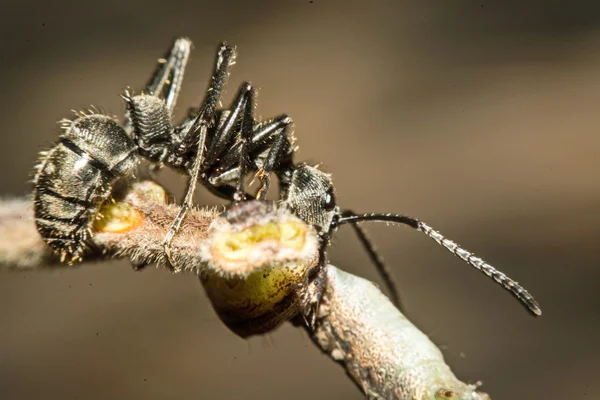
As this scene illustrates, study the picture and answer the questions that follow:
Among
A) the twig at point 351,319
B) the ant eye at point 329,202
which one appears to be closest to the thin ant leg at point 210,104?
the ant eye at point 329,202

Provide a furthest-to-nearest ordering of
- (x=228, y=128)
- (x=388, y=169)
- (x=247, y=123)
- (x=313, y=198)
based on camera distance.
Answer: (x=388, y=169) < (x=228, y=128) < (x=247, y=123) < (x=313, y=198)

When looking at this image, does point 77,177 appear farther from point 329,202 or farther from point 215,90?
point 329,202

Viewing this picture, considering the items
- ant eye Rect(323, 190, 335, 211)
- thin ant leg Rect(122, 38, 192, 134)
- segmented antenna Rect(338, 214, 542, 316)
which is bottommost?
ant eye Rect(323, 190, 335, 211)

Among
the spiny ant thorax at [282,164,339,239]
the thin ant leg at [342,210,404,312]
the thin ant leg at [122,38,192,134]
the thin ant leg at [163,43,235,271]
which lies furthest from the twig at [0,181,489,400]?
the thin ant leg at [122,38,192,134]

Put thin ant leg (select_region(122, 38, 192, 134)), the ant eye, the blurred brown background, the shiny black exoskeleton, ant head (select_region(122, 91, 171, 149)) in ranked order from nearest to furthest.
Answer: the shiny black exoskeleton
the ant eye
ant head (select_region(122, 91, 171, 149))
thin ant leg (select_region(122, 38, 192, 134))
the blurred brown background

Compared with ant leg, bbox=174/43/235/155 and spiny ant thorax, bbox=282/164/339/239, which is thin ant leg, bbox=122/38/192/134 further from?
spiny ant thorax, bbox=282/164/339/239

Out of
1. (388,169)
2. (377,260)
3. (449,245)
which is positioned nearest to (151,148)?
(377,260)

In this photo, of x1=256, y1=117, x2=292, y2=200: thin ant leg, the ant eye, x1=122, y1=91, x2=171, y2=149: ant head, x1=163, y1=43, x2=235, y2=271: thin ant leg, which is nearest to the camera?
x1=256, y1=117, x2=292, y2=200: thin ant leg
